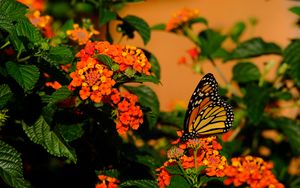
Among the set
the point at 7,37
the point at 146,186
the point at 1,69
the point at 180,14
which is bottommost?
the point at 146,186

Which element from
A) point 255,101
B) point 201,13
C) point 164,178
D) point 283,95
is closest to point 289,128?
point 283,95

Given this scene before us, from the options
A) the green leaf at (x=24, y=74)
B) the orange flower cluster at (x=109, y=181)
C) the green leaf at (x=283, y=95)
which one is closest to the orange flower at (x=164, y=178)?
the orange flower cluster at (x=109, y=181)

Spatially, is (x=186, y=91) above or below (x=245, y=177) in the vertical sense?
above

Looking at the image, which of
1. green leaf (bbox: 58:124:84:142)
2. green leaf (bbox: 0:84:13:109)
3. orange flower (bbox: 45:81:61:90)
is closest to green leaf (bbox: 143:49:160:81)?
orange flower (bbox: 45:81:61:90)

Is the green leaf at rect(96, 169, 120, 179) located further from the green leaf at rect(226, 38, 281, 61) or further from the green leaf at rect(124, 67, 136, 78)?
the green leaf at rect(226, 38, 281, 61)

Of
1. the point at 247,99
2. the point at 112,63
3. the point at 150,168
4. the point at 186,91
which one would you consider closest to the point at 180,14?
the point at 247,99

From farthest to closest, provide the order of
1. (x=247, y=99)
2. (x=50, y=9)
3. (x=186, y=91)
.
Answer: (x=186, y=91) → (x=50, y=9) → (x=247, y=99)

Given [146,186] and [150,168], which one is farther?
[150,168]

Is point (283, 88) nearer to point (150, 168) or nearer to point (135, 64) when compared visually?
point (150, 168)
